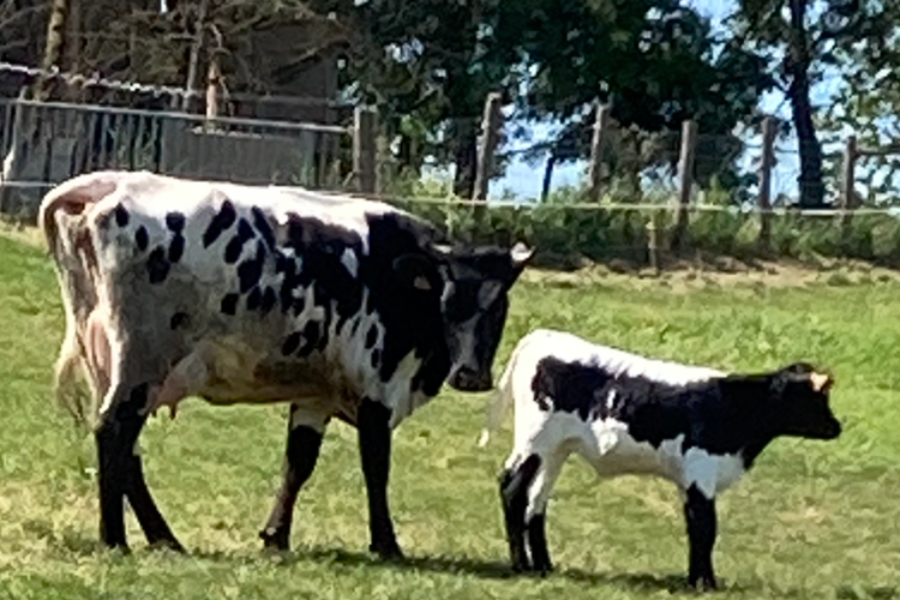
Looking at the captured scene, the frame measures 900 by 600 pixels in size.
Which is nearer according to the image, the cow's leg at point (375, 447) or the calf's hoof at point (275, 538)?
the calf's hoof at point (275, 538)

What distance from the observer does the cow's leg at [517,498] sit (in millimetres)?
9922

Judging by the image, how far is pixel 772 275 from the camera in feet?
90.6

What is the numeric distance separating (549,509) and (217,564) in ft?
13.9

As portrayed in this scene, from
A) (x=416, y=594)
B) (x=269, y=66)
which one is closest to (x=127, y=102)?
(x=269, y=66)

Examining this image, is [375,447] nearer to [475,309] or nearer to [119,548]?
[475,309]

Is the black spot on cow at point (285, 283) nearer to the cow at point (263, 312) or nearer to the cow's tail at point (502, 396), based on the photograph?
the cow at point (263, 312)

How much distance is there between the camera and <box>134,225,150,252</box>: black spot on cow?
935 cm

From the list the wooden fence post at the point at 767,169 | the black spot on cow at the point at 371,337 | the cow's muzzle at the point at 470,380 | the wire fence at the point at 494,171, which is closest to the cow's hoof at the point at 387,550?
the cow's muzzle at the point at 470,380

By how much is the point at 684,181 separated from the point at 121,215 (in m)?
19.4

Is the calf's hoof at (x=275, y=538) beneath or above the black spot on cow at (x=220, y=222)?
beneath

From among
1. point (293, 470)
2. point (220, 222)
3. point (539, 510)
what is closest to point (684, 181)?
point (293, 470)

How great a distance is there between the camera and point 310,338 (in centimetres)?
986

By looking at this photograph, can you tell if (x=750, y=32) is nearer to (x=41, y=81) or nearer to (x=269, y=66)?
(x=269, y=66)

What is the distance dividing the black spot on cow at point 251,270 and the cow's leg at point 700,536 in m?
2.21
